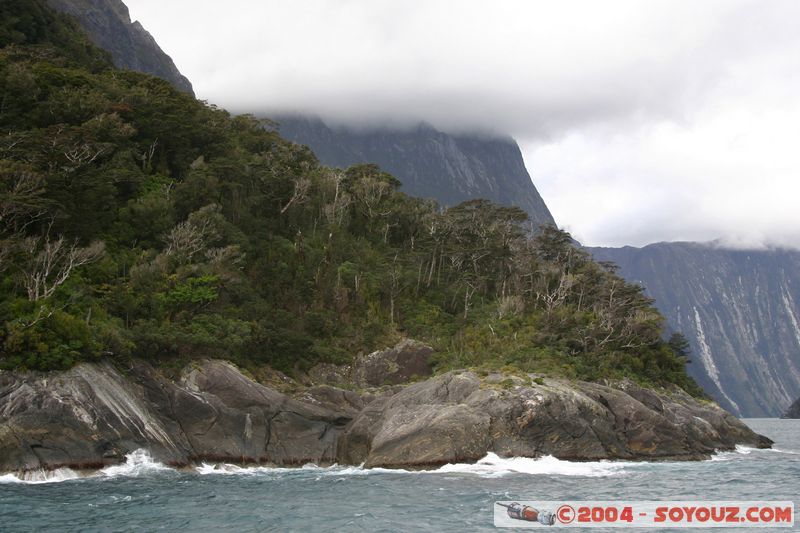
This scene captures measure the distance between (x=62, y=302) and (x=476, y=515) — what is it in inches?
1080

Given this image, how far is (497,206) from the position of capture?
77375mm

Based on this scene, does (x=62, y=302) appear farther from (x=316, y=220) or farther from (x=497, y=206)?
(x=497, y=206)

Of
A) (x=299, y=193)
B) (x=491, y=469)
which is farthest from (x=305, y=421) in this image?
(x=299, y=193)

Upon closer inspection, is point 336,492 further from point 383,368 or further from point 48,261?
point 383,368

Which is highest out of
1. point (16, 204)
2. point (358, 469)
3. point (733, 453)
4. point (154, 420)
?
point (16, 204)

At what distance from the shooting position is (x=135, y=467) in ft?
109

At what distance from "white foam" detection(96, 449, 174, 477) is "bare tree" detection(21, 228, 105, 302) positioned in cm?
981

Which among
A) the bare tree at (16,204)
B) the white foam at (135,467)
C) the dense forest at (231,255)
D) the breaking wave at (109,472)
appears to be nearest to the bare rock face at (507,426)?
the dense forest at (231,255)

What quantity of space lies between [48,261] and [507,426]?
27.7 meters

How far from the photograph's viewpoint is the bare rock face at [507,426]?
38000 millimetres

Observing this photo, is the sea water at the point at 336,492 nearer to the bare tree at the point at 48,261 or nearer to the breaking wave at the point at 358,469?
the breaking wave at the point at 358,469

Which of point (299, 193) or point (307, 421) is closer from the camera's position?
point (307, 421)

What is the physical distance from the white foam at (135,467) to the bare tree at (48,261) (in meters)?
9.81

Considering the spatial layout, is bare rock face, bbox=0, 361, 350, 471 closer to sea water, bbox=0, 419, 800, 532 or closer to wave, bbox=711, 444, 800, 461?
sea water, bbox=0, 419, 800, 532
